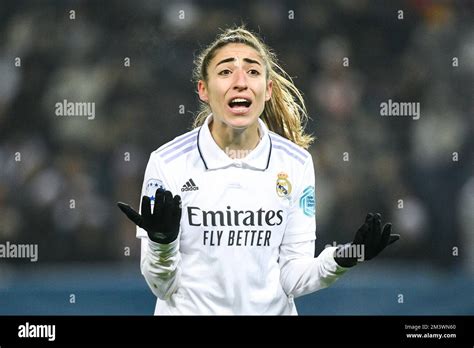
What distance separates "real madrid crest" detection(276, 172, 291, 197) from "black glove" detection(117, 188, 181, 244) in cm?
63

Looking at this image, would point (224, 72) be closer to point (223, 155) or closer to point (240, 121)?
point (240, 121)

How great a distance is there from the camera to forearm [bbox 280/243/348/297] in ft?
14.7

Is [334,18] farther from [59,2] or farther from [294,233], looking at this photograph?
[294,233]

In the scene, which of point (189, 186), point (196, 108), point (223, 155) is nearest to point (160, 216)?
point (189, 186)

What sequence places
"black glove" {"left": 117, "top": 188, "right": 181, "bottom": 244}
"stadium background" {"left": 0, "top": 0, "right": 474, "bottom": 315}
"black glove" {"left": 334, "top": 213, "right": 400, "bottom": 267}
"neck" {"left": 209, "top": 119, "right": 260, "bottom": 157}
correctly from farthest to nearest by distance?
"stadium background" {"left": 0, "top": 0, "right": 474, "bottom": 315} → "neck" {"left": 209, "top": 119, "right": 260, "bottom": 157} → "black glove" {"left": 334, "top": 213, "right": 400, "bottom": 267} → "black glove" {"left": 117, "top": 188, "right": 181, "bottom": 244}

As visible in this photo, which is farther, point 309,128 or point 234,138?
point 309,128

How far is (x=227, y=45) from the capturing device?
4.76m

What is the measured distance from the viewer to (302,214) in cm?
466

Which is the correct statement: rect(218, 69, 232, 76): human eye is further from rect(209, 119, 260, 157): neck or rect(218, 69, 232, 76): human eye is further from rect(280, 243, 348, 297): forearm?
rect(280, 243, 348, 297): forearm

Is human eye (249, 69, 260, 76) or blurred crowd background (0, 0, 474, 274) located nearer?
human eye (249, 69, 260, 76)

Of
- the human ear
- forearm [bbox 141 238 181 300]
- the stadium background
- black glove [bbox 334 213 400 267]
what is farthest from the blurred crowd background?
black glove [bbox 334 213 400 267]

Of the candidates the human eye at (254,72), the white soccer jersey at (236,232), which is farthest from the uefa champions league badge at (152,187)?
the human eye at (254,72)

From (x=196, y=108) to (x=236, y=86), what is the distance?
2.80m
